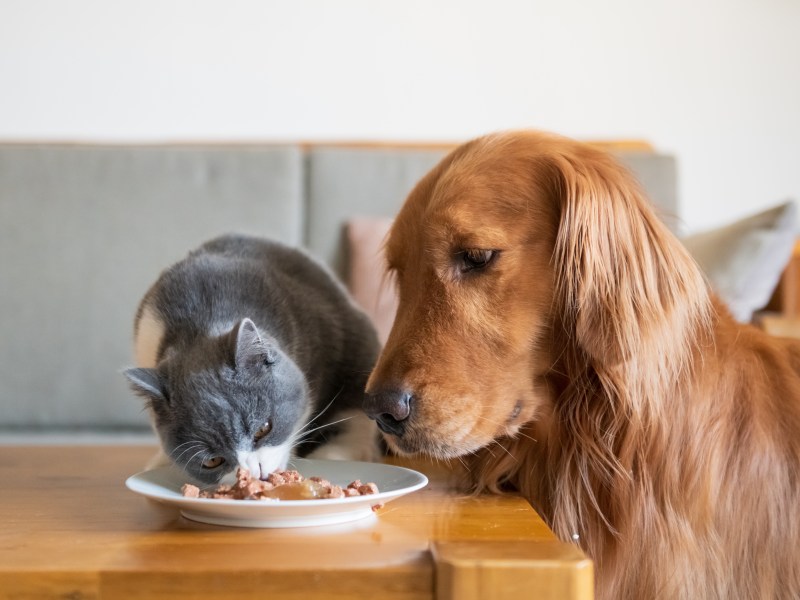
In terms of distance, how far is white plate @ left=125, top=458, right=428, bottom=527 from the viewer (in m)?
0.98

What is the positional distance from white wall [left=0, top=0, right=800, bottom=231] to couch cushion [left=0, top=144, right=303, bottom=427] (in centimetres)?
46

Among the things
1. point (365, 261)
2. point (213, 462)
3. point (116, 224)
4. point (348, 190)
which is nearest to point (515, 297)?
point (213, 462)

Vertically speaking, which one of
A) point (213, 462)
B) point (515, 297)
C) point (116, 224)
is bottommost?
point (213, 462)

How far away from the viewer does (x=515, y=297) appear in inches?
48.8

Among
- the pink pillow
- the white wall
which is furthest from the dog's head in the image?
the white wall

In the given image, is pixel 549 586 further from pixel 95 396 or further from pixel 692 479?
pixel 95 396

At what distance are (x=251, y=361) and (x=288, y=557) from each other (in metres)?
0.60

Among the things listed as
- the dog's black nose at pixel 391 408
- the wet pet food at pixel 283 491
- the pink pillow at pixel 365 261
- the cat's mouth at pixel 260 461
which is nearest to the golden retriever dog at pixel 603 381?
the dog's black nose at pixel 391 408

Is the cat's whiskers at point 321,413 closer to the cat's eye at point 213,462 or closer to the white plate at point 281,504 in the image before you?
the cat's eye at point 213,462

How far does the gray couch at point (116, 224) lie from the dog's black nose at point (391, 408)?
159 cm

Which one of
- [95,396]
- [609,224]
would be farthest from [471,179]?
[95,396]

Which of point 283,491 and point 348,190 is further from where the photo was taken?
point 348,190

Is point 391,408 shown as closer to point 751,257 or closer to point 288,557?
point 288,557

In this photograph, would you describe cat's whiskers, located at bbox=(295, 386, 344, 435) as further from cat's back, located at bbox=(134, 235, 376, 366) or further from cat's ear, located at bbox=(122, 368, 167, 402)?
cat's ear, located at bbox=(122, 368, 167, 402)
